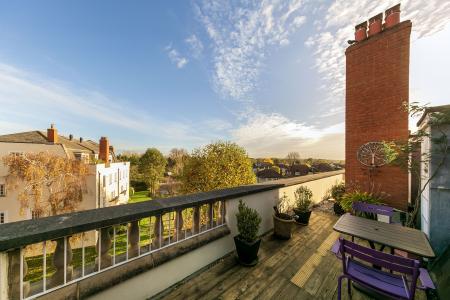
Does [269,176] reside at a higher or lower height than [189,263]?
lower

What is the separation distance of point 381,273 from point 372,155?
4722mm

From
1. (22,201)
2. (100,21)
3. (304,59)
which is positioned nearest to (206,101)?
(100,21)

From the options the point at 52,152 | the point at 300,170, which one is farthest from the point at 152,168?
the point at 300,170

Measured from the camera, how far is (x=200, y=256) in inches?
120

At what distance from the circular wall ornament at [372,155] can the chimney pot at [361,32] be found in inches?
138

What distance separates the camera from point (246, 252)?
3240 millimetres

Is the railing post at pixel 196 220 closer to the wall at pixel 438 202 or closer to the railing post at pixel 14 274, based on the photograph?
the railing post at pixel 14 274

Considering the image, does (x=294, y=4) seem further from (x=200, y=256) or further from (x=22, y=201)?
(x=22, y=201)

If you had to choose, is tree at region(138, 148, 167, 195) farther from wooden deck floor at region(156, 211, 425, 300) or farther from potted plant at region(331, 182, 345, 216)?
wooden deck floor at region(156, 211, 425, 300)

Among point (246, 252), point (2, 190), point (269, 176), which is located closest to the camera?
point (246, 252)

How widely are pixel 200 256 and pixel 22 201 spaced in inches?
776

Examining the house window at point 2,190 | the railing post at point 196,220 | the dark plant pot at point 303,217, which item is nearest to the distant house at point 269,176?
the dark plant pot at point 303,217

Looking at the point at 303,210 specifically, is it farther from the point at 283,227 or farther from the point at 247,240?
the point at 247,240

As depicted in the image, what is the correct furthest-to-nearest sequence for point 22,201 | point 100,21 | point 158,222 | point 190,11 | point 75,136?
point 75,136
point 22,201
point 100,21
point 190,11
point 158,222
